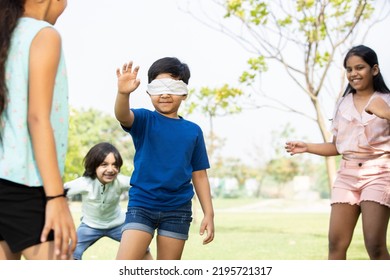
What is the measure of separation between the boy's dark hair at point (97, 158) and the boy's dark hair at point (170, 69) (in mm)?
1592

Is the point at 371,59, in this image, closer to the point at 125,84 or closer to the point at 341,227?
the point at 341,227

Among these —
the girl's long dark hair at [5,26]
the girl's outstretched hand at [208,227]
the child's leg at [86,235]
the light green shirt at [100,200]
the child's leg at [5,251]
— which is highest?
the girl's long dark hair at [5,26]

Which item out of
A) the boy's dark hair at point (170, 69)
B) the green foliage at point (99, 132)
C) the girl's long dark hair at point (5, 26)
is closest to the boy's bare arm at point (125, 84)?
the boy's dark hair at point (170, 69)

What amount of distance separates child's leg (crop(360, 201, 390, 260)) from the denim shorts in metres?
1.15

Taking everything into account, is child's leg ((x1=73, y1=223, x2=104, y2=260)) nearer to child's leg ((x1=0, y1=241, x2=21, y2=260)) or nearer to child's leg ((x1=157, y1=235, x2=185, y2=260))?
child's leg ((x1=157, y1=235, x2=185, y2=260))

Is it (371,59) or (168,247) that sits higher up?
(371,59)

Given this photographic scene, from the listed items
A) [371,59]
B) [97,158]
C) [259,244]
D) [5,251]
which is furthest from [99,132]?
[5,251]

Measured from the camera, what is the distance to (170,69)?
4.12m

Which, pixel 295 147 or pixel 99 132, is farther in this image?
pixel 99 132

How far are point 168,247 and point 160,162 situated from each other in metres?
0.47

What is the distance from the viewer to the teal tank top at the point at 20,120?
2.25 metres

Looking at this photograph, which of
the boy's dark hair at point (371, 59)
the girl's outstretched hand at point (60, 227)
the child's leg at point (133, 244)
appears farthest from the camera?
the boy's dark hair at point (371, 59)

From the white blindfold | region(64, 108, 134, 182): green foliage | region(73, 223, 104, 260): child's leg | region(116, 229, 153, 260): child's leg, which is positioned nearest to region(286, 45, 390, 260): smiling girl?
the white blindfold

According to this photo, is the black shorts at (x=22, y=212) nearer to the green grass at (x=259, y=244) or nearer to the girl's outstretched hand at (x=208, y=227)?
the girl's outstretched hand at (x=208, y=227)
